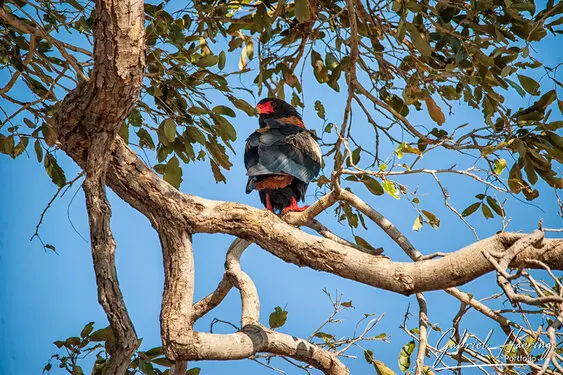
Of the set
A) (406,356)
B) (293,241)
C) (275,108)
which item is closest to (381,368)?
(406,356)

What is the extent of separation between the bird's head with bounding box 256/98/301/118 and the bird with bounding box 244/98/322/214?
0.09m

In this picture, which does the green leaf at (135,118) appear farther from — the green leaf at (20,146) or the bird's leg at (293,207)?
the bird's leg at (293,207)

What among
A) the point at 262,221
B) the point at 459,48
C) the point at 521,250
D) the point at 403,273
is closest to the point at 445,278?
the point at 403,273

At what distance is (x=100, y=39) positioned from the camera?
2027 millimetres

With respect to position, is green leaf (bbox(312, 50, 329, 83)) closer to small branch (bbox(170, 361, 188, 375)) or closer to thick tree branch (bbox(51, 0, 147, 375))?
thick tree branch (bbox(51, 0, 147, 375))

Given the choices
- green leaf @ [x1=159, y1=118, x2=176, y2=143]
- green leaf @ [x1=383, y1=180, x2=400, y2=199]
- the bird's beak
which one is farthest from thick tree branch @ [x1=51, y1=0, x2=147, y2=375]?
the bird's beak

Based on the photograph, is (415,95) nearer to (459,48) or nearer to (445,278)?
(459,48)

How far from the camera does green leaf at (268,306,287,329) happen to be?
2.82m

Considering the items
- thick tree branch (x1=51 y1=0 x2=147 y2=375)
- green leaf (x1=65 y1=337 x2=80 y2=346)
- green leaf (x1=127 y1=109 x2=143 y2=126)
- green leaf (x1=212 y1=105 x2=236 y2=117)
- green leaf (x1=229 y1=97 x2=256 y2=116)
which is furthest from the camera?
green leaf (x1=127 y1=109 x2=143 y2=126)

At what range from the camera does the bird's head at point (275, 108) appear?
11.9ft

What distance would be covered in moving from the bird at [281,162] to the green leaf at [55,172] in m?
0.77

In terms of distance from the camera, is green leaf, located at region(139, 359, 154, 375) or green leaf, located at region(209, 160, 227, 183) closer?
green leaf, located at region(139, 359, 154, 375)

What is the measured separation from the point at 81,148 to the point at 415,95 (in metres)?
1.33

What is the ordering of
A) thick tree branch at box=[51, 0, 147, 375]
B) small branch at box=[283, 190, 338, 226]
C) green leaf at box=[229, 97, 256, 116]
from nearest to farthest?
thick tree branch at box=[51, 0, 147, 375] < small branch at box=[283, 190, 338, 226] < green leaf at box=[229, 97, 256, 116]
